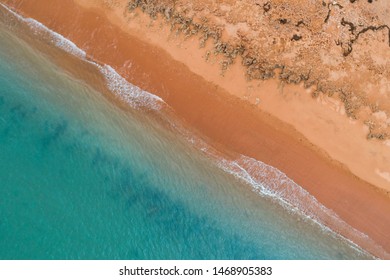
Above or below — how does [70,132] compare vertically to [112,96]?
below

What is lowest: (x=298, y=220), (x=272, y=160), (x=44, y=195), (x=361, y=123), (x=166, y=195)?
(x=44, y=195)

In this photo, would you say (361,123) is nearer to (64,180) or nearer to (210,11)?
(210,11)

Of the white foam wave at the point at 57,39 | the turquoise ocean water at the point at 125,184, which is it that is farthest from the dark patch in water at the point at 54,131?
the white foam wave at the point at 57,39

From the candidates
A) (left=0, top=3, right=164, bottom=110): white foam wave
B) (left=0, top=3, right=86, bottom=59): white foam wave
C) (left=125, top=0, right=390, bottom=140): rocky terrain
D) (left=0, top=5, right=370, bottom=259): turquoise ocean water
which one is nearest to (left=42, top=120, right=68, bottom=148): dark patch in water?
(left=0, top=5, right=370, bottom=259): turquoise ocean water

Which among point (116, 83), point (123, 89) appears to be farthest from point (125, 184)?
point (116, 83)

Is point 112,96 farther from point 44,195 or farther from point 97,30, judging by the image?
point 44,195

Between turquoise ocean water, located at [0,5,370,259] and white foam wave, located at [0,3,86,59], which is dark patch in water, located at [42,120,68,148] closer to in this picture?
turquoise ocean water, located at [0,5,370,259]

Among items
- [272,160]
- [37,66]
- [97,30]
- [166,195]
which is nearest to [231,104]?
[272,160]
